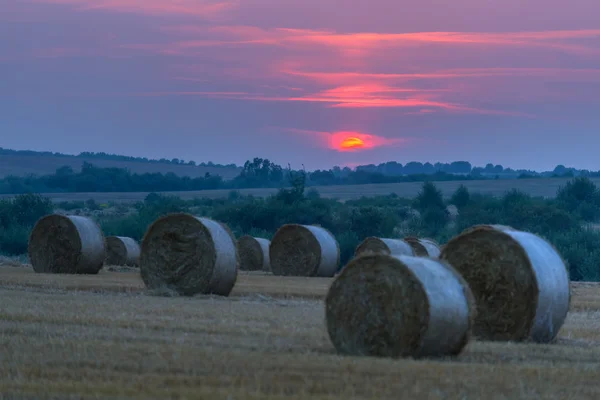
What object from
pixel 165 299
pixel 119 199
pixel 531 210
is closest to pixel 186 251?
pixel 165 299

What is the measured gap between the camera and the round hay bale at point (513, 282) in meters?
15.2

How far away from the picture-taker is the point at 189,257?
72.4 feet

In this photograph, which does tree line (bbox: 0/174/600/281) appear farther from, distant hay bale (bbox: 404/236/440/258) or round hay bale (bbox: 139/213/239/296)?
round hay bale (bbox: 139/213/239/296)

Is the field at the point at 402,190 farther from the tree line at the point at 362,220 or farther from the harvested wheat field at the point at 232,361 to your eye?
the harvested wheat field at the point at 232,361

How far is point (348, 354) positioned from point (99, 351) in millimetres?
2849

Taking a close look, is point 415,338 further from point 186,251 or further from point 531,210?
point 531,210

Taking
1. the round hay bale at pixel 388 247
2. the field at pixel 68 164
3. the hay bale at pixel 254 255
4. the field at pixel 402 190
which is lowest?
the hay bale at pixel 254 255

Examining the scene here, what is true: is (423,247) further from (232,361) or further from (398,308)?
(232,361)

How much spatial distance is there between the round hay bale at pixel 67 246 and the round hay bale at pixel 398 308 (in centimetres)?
1632

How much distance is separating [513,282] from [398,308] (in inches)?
122

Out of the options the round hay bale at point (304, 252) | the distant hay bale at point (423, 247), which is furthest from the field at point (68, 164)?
the distant hay bale at point (423, 247)

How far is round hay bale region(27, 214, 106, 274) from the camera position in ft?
94.4

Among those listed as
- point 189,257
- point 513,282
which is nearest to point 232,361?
point 513,282

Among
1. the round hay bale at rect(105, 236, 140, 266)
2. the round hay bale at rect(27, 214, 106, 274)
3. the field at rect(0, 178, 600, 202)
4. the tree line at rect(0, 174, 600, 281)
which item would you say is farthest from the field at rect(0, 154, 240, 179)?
the round hay bale at rect(27, 214, 106, 274)
